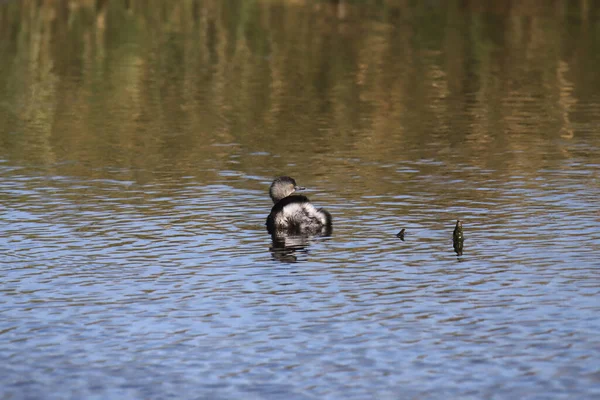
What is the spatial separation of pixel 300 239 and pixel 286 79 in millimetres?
16051

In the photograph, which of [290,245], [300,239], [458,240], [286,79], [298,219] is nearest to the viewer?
[458,240]

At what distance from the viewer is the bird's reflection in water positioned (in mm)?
15461

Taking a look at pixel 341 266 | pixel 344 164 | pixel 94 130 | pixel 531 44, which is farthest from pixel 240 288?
pixel 531 44

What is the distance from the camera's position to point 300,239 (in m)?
16.5

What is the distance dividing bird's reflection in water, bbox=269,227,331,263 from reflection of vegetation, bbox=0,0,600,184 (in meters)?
4.50

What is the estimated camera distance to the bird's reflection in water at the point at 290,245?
50.7 ft

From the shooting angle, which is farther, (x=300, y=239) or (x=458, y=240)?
(x=300, y=239)

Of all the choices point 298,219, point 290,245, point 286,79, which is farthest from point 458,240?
point 286,79

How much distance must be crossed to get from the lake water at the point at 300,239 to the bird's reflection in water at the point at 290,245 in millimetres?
70

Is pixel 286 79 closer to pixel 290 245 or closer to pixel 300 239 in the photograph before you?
pixel 300 239

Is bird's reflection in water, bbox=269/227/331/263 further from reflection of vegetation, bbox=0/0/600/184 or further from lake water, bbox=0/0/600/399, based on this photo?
reflection of vegetation, bbox=0/0/600/184

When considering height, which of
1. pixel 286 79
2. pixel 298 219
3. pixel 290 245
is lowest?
pixel 290 245

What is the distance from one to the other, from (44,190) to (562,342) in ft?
33.8

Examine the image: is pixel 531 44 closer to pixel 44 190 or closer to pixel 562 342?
pixel 44 190
